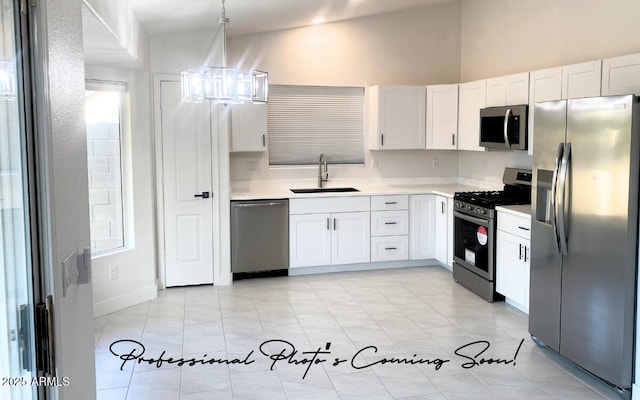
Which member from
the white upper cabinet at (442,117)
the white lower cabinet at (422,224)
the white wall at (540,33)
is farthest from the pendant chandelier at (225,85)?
the white upper cabinet at (442,117)

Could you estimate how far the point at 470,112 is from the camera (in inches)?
246

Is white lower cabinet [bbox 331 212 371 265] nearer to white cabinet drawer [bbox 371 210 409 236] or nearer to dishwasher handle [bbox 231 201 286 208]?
white cabinet drawer [bbox 371 210 409 236]

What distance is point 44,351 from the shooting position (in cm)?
172

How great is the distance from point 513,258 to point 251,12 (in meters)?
3.20

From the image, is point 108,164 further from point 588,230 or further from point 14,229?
point 588,230

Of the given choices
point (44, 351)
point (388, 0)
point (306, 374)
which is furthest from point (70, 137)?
point (388, 0)

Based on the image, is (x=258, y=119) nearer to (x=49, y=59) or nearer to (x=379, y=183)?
(x=379, y=183)

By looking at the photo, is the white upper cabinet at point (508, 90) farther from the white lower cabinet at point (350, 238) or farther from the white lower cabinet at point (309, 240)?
the white lower cabinet at point (309, 240)

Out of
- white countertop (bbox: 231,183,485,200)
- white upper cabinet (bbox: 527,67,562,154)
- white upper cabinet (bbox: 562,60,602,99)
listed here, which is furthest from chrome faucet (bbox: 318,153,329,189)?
white upper cabinet (bbox: 562,60,602,99)

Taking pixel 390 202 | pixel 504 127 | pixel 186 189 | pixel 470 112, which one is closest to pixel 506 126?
pixel 504 127

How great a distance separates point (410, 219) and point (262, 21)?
106 inches

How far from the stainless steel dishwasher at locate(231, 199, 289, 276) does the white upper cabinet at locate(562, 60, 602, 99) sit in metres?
2.91

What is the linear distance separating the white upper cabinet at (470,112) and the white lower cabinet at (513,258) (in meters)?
1.26

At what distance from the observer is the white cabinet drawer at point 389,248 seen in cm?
647
